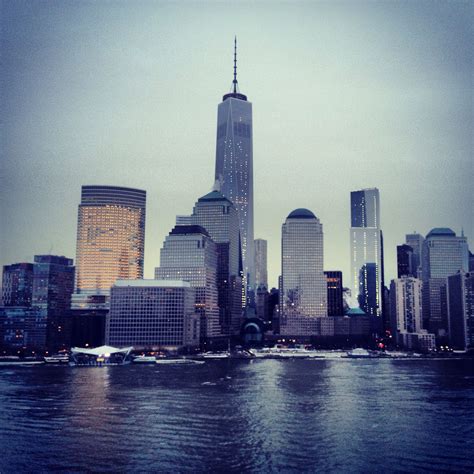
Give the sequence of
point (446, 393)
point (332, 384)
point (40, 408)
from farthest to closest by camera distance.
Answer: point (332, 384), point (446, 393), point (40, 408)

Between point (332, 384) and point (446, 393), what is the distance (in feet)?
75.8

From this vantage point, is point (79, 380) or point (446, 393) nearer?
point (446, 393)

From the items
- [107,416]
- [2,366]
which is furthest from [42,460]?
[2,366]

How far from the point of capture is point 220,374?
138m

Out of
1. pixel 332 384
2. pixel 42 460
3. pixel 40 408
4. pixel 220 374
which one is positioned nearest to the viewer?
pixel 42 460

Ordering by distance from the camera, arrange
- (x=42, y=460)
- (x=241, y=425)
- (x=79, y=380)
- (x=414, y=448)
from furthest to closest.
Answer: (x=79, y=380) < (x=241, y=425) < (x=414, y=448) < (x=42, y=460)

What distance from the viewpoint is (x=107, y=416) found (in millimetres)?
71938

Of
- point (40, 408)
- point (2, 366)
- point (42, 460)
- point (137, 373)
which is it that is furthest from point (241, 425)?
point (2, 366)

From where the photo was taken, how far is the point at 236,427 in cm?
6500

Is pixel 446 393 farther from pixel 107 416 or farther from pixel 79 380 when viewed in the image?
pixel 79 380

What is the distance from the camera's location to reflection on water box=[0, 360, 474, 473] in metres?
50.0

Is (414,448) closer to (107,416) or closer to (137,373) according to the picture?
(107,416)

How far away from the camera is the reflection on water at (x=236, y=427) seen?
50.0 metres

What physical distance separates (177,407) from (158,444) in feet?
77.4
